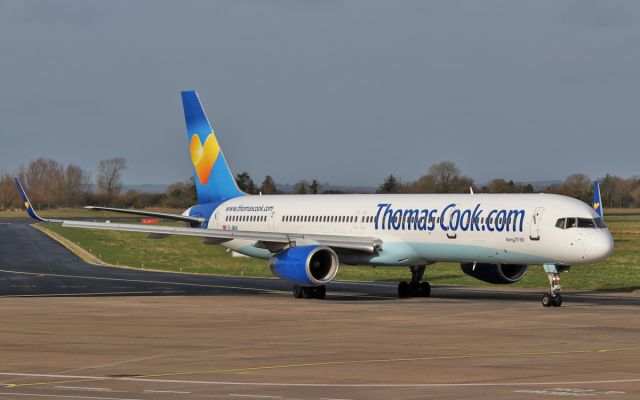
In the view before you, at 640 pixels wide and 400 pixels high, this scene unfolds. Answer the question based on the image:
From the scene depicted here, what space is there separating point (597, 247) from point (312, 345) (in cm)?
1478

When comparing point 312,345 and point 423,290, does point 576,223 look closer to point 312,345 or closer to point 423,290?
point 423,290

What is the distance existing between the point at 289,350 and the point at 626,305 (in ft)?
58.9

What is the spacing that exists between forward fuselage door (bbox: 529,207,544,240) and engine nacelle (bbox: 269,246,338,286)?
741 centimetres

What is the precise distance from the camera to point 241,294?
4747 cm

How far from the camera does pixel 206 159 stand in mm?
55594

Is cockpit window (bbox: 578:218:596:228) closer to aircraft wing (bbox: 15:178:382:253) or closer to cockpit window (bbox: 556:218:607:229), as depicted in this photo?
→ cockpit window (bbox: 556:218:607:229)

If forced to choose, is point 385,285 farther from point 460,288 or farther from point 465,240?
point 465,240

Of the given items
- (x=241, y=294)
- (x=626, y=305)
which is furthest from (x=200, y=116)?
(x=626, y=305)

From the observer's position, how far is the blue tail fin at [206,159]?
181ft

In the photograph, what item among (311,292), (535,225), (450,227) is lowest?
(311,292)

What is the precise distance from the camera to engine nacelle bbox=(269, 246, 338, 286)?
42906mm

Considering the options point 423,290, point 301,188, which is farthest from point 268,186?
point 423,290

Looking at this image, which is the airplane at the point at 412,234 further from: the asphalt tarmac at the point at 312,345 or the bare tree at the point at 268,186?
the bare tree at the point at 268,186

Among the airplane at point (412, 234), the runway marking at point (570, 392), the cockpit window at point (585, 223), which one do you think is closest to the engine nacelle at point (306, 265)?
the airplane at point (412, 234)
